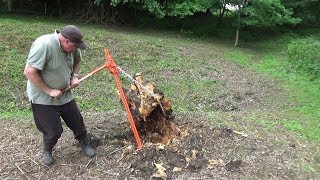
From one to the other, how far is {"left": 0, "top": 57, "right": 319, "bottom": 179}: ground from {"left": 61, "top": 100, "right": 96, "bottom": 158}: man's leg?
0.30 feet

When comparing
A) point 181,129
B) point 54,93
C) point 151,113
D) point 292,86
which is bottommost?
point 292,86

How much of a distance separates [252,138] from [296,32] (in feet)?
34.9

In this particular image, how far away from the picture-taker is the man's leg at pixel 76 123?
13.0 ft

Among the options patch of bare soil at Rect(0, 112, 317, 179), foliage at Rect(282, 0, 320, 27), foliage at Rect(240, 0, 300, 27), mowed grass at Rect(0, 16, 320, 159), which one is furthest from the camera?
foliage at Rect(282, 0, 320, 27)

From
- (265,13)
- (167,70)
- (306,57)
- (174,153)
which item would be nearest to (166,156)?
(174,153)

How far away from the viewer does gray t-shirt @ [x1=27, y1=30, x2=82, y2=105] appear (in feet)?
11.3

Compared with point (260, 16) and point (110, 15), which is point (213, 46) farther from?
point (110, 15)

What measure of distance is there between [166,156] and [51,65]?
1416 millimetres

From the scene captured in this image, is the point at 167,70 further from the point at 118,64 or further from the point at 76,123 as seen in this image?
the point at 76,123

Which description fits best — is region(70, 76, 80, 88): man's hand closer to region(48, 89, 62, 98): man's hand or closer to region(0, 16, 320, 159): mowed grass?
region(48, 89, 62, 98): man's hand

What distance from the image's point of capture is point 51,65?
359cm

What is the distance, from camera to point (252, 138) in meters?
4.75

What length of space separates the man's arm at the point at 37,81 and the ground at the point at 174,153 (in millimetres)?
827

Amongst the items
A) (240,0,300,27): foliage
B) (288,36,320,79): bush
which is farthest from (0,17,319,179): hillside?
(240,0,300,27): foliage
